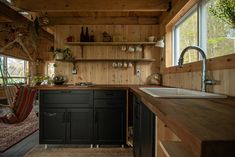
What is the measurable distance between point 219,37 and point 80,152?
7.56 ft

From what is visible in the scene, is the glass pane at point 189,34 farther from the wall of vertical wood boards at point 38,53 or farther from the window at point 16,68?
the window at point 16,68

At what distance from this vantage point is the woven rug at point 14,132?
3145mm

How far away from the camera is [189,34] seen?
2.70 m

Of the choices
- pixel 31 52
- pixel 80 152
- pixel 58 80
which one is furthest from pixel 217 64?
pixel 31 52

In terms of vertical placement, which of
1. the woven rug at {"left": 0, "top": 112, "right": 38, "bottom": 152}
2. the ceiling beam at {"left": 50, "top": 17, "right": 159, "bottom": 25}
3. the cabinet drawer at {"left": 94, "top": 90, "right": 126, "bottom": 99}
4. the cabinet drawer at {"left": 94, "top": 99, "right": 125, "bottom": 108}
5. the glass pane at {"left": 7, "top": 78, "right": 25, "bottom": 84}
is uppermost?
the ceiling beam at {"left": 50, "top": 17, "right": 159, "bottom": 25}

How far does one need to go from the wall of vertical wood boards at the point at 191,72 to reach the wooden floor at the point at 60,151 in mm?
1258

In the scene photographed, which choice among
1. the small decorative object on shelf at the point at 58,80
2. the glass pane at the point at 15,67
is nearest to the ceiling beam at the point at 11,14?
the small decorative object on shelf at the point at 58,80

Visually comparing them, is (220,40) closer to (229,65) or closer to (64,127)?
(229,65)

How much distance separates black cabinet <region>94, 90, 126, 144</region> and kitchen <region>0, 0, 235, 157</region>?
0.05ft

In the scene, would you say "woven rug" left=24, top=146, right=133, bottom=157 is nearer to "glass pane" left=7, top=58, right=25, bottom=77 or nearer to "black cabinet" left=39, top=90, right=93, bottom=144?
"black cabinet" left=39, top=90, right=93, bottom=144

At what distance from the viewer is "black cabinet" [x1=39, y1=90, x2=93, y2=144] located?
3.02 meters

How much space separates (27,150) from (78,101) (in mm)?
1005

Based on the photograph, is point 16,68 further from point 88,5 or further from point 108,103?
point 108,103

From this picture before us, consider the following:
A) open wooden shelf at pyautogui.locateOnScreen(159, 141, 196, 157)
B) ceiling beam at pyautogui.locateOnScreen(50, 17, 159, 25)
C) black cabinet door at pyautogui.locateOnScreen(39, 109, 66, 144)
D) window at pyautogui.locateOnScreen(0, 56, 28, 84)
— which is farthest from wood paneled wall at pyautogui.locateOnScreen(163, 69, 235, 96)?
window at pyautogui.locateOnScreen(0, 56, 28, 84)
